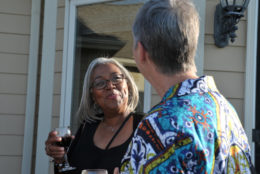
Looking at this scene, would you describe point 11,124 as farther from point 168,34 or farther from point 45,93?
point 168,34

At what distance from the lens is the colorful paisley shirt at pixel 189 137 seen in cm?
103

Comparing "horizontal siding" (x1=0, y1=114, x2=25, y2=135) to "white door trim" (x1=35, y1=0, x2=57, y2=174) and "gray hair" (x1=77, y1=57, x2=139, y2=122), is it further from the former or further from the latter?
"gray hair" (x1=77, y1=57, x2=139, y2=122)

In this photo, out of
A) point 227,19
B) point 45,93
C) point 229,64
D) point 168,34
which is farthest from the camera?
point 45,93

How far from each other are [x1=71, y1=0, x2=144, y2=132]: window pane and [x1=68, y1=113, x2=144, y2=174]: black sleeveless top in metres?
0.77

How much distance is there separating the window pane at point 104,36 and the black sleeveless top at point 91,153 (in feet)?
2.52

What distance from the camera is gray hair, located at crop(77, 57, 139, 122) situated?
104 inches

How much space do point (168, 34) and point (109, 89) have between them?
4.63 ft

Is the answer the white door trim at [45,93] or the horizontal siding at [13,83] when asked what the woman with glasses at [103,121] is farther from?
the horizontal siding at [13,83]

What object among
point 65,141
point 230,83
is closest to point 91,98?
point 65,141

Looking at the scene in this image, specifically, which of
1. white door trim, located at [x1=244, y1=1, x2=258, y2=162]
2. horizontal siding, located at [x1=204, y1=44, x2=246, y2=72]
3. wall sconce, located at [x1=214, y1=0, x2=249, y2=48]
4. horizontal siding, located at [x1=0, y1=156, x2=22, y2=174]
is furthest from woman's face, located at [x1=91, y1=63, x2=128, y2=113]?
horizontal siding, located at [x1=0, y1=156, x2=22, y2=174]

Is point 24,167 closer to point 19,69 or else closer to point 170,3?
point 19,69

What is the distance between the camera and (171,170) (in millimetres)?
1023

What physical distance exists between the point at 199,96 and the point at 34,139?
299 centimetres

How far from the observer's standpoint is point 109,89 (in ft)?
8.29
